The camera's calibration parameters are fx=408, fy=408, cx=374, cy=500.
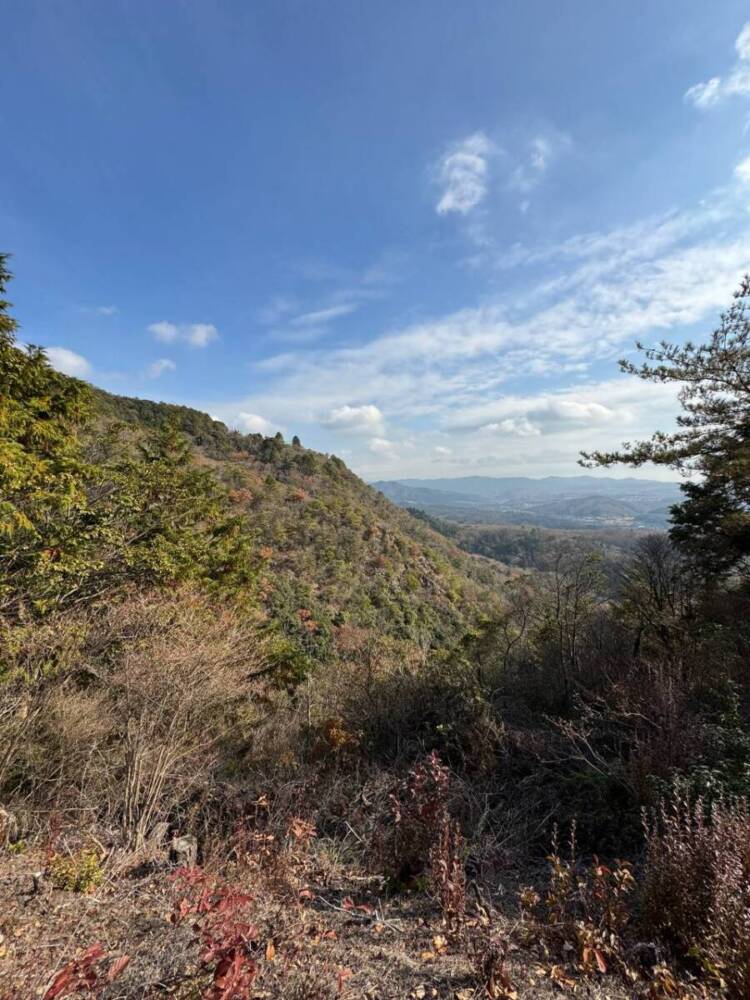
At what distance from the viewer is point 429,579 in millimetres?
46938

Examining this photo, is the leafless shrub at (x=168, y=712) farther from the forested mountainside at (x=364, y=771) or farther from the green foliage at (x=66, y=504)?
the green foliage at (x=66, y=504)

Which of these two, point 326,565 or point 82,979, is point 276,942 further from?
point 326,565

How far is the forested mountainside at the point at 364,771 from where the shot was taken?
2.80 metres

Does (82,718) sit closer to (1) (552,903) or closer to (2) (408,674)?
(2) (408,674)

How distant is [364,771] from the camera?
22.0ft

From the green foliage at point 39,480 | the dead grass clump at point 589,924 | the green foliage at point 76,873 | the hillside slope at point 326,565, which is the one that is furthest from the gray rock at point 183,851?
the hillside slope at point 326,565

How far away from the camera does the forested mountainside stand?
280 cm

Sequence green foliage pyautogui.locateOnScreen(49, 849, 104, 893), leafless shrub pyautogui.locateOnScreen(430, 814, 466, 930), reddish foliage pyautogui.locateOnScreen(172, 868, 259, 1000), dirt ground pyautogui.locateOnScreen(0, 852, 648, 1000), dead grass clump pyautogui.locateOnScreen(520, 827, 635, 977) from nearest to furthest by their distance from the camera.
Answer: reddish foliage pyautogui.locateOnScreen(172, 868, 259, 1000) < dirt ground pyautogui.locateOnScreen(0, 852, 648, 1000) < dead grass clump pyautogui.locateOnScreen(520, 827, 635, 977) < leafless shrub pyautogui.locateOnScreen(430, 814, 466, 930) < green foliage pyautogui.locateOnScreen(49, 849, 104, 893)

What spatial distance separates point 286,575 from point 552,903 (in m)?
32.4

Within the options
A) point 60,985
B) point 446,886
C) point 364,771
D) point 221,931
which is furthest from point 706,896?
point 364,771

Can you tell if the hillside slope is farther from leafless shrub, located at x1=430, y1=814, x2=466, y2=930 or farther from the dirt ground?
leafless shrub, located at x1=430, y1=814, x2=466, y2=930

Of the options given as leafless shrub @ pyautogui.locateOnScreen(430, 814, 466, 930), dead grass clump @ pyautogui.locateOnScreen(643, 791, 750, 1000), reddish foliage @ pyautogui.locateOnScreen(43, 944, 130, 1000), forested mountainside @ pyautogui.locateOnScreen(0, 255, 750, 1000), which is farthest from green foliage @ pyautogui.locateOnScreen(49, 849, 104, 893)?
dead grass clump @ pyautogui.locateOnScreen(643, 791, 750, 1000)

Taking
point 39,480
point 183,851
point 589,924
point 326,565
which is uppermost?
point 39,480

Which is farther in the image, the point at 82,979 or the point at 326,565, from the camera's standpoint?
the point at 326,565
